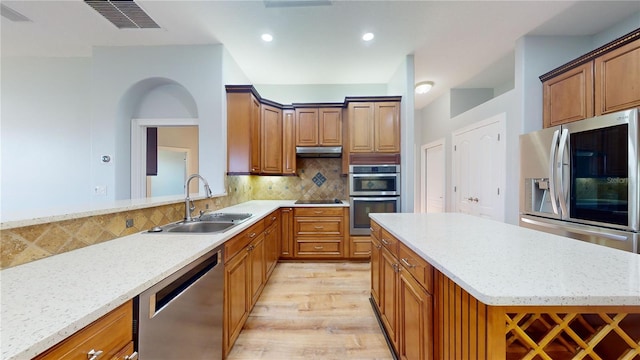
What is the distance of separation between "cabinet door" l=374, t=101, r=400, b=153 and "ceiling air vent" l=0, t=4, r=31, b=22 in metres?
4.23

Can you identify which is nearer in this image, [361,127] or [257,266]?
[257,266]

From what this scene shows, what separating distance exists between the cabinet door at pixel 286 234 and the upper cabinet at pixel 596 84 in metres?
3.43

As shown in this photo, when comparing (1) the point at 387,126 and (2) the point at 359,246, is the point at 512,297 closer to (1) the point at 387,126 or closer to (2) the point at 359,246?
(2) the point at 359,246

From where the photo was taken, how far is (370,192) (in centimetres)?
352

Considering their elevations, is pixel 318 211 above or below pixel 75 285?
below

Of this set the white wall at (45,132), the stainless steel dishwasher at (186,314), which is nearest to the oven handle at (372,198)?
the stainless steel dishwasher at (186,314)

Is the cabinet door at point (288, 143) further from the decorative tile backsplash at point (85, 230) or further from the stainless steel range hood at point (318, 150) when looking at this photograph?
the decorative tile backsplash at point (85, 230)

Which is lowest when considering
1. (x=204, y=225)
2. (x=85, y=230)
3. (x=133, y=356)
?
A: (x=133, y=356)

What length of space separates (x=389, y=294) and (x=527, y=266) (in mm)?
986

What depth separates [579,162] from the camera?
208 cm

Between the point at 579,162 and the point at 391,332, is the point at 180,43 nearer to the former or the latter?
the point at 391,332

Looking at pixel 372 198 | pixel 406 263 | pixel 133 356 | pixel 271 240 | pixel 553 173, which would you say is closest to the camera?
pixel 133 356

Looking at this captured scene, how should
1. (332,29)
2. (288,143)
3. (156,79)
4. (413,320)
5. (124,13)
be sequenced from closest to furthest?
(413,320) → (124,13) → (332,29) → (156,79) → (288,143)

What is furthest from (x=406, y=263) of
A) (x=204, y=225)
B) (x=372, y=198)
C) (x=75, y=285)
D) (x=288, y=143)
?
(x=288, y=143)
